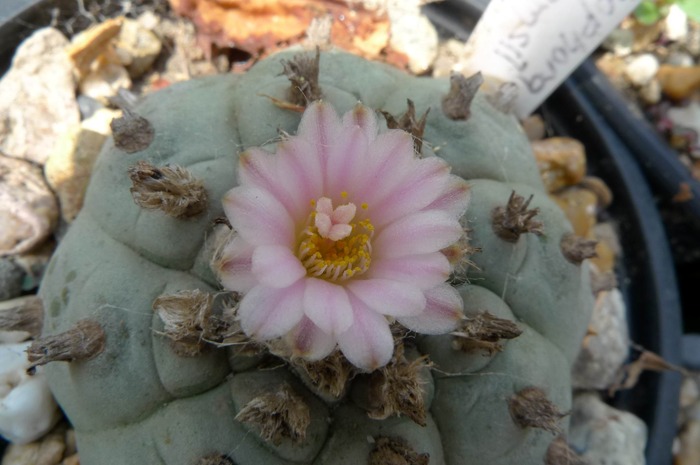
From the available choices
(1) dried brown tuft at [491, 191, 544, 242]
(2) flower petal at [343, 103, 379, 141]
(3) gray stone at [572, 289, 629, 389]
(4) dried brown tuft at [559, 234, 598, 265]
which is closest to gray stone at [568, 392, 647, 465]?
(3) gray stone at [572, 289, 629, 389]

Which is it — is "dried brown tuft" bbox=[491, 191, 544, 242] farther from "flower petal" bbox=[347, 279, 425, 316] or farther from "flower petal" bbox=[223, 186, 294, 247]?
"flower petal" bbox=[223, 186, 294, 247]

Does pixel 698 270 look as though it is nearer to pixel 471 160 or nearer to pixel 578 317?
pixel 578 317

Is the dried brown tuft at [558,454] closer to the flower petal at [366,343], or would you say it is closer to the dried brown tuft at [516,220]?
the dried brown tuft at [516,220]

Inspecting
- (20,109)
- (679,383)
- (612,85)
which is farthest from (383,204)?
(612,85)

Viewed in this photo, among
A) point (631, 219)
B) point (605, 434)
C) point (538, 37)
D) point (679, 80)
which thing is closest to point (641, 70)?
point (679, 80)

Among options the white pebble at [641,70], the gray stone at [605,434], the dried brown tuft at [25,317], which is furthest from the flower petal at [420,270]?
the white pebble at [641,70]
